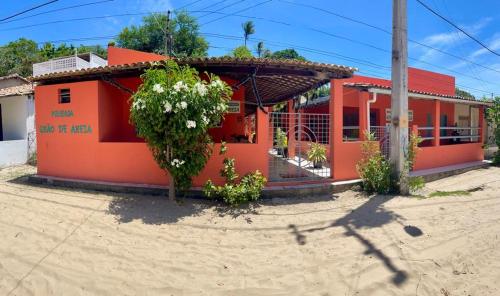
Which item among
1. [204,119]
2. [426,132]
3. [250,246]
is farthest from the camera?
[426,132]

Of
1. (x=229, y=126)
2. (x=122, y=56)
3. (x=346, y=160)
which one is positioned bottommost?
(x=346, y=160)

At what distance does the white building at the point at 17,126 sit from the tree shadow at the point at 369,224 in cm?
1196

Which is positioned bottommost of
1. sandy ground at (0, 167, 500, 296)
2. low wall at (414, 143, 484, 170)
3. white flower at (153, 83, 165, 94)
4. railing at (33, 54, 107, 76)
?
sandy ground at (0, 167, 500, 296)

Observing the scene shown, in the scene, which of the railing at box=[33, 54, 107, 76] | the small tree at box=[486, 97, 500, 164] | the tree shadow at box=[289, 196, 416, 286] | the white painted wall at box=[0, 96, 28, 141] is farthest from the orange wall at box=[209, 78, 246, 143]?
the small tree at box=[486, 97, 500, 164]

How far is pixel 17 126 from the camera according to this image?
13.5 metres

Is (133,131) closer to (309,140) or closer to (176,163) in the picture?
(176,163)

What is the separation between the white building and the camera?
12.2m

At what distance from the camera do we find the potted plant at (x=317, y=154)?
9.39 metres

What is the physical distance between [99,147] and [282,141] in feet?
19.8

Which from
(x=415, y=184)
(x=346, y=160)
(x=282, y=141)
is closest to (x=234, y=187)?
(x=346, y=160)

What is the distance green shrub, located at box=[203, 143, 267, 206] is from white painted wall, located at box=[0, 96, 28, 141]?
10.8 meters

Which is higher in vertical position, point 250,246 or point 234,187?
point 234,187

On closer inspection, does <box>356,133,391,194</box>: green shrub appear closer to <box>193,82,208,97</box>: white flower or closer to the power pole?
the power pole

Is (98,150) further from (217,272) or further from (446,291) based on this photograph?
(446,291)
